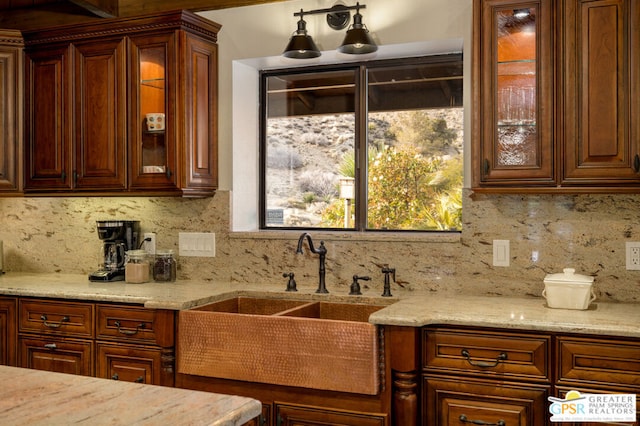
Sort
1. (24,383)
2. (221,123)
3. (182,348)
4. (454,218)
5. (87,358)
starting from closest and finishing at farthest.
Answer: (24,383), (182,348), (87,358), (454,218), (221,123)

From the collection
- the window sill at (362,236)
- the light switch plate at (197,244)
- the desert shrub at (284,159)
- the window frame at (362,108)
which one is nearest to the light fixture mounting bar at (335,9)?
the window frame at (362,108)

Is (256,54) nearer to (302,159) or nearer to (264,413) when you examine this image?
(302,159)

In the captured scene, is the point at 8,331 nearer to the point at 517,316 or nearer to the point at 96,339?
the point at 96,339

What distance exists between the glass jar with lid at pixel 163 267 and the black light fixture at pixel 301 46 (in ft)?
4.17

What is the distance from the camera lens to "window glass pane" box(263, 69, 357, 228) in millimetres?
3658

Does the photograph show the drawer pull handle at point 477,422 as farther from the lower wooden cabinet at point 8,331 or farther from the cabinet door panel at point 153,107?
the lower wooden cabinet at point 8,331

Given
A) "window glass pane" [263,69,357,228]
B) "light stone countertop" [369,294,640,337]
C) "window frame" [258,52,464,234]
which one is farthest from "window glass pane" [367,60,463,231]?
"light stone countertop" [369,294,640,337]

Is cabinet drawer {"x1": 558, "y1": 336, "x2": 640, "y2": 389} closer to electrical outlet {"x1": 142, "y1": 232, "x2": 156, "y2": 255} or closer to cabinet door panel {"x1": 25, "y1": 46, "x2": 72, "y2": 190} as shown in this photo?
electrical outlet {"x1": 142, "y1": 232, "x2": 156, "y2": 255}

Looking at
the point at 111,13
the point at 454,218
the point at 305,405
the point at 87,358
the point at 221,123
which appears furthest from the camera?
the point at 111,13

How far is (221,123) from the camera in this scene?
143 inches

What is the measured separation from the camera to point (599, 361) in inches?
90.7

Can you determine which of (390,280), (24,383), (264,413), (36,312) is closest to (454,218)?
(390,280)

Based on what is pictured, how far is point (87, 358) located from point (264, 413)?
99 cm

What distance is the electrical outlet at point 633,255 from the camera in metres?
2.87
